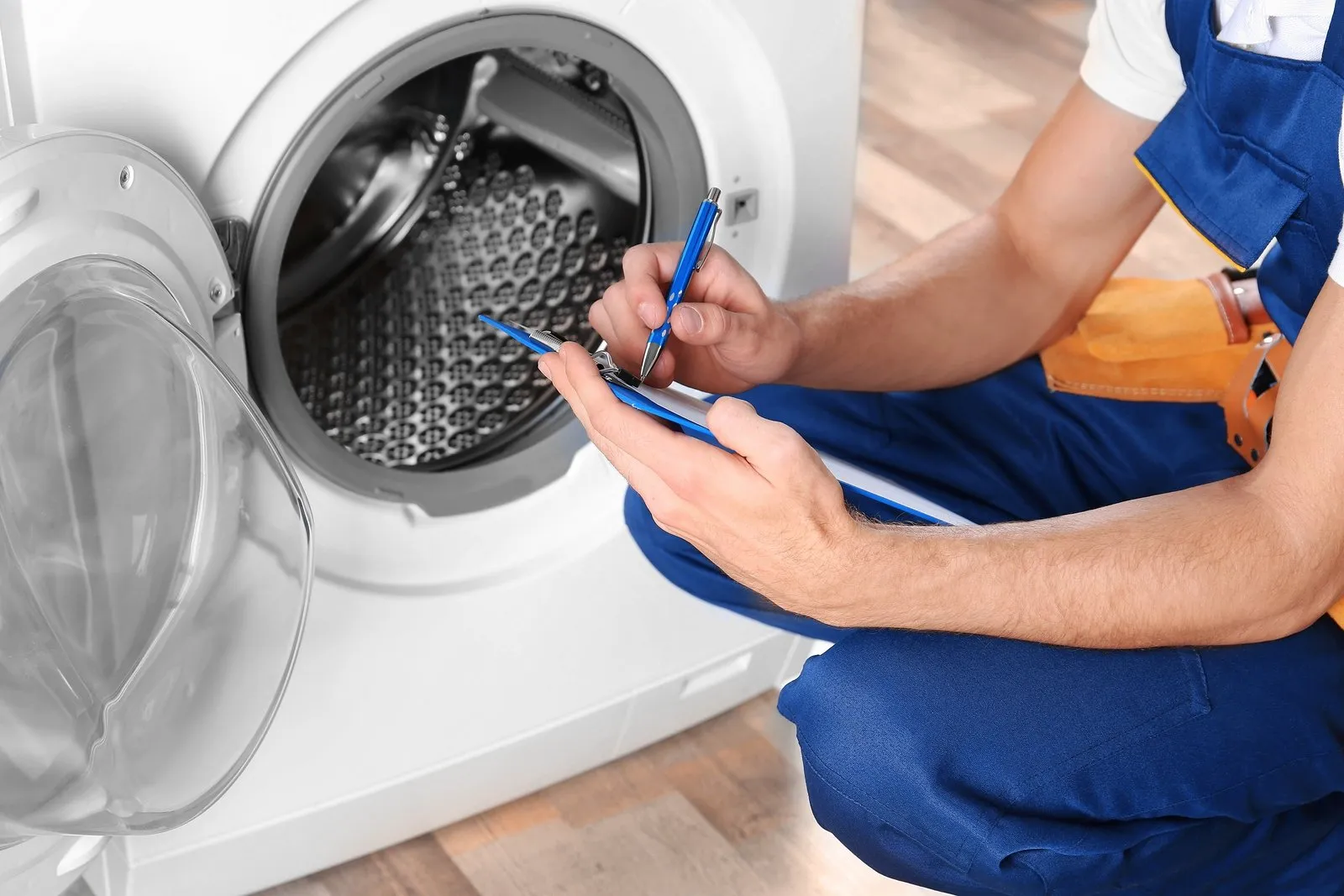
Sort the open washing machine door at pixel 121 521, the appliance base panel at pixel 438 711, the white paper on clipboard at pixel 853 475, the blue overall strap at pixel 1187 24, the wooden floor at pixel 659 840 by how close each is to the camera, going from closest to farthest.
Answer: the open washing machine door at pixel 121 521 < the white paper on clipboard at pixel 853 475 < the blue overall strap at pixel 1187 24 < the appliance base panel at pixel 438 711 < the wooden floor at pixel 659 840

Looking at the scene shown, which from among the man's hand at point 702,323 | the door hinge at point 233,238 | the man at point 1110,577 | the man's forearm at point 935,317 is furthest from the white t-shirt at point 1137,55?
the door hinge at point 233,238

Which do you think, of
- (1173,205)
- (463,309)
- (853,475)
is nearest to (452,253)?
(463,309)

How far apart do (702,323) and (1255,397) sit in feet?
1.51

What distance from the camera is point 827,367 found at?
1169 millimetres

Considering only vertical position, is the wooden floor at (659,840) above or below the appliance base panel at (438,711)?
below

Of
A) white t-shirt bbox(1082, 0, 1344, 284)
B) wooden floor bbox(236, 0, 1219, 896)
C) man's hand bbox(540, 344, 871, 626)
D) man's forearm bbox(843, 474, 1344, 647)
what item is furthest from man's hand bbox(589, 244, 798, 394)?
wooden floor bbox(236, 0, 1219, 896)

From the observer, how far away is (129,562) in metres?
0.94

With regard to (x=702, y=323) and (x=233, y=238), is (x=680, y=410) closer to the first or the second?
(x=702, y=323)

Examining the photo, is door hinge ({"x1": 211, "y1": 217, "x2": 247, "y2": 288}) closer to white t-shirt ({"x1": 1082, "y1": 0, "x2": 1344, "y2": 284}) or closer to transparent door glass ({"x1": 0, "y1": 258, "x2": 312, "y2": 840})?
transparent door glass ({"x1": 0, "y1": 258, "x2": 312, "y2": 840})

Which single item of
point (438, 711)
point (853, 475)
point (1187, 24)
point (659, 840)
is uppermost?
point (1187, 24)

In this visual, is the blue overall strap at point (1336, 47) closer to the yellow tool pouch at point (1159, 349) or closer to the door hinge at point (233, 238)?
the yellow tool pouch at point (1159, 349)

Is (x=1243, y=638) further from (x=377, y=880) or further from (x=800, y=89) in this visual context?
(x=377, y=880)

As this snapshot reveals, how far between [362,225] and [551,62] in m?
0.22

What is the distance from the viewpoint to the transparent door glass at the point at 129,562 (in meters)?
0.84
